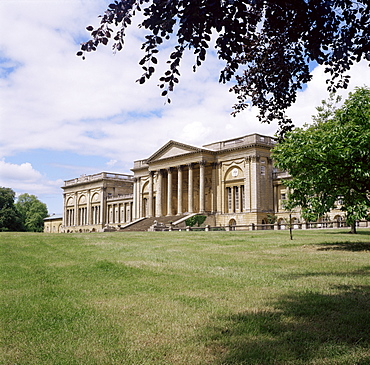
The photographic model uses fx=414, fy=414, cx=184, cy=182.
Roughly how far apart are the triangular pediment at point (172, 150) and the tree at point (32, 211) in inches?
2107

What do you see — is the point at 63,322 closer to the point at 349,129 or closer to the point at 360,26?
the point at 360,26

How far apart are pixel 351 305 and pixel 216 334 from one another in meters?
3.17

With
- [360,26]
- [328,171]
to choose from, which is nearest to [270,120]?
[360,26]

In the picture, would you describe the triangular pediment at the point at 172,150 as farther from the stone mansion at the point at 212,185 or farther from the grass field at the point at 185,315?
the grass field at the point at 185,315

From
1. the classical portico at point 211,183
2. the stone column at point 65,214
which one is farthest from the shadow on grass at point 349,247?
the stone column at point 65,214

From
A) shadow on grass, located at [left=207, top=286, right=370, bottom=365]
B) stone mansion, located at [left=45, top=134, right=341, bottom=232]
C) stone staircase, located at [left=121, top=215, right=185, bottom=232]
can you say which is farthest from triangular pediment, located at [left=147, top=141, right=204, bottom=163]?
shadow on grass, located at [left=207, top=286, right=370, bottom=365]

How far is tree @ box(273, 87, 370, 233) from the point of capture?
1775 centimetres

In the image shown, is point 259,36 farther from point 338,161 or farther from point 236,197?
point 236,197

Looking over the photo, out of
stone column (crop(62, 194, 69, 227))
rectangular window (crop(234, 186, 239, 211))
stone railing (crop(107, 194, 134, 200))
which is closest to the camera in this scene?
rectangular window (crop(234, 186, 239, 211))

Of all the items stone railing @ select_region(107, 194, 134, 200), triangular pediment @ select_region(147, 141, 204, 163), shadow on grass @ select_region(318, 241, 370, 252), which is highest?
triangular pediment @ select_region(147, 141, 204, 163)

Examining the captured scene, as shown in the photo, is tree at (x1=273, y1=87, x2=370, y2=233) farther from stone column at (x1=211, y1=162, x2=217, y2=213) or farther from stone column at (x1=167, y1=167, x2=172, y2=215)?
stone column at (x1=167, y1=167, x2=172, y2=215)

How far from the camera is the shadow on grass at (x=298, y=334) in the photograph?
5.16m

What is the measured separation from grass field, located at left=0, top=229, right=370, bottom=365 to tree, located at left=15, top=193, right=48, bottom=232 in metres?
103

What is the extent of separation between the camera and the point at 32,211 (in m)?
113
